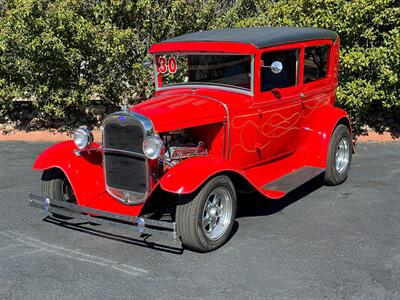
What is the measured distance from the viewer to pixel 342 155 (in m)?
6.42

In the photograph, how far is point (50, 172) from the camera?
495 cm

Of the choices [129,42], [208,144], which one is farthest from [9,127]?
[208,144]

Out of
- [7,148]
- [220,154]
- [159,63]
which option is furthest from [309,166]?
[7,148]

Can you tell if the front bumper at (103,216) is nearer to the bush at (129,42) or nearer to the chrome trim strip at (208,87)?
the chrome trim strip at (208,87)

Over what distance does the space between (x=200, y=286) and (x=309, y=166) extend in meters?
2.72

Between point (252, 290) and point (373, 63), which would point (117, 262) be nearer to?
point (252, 290)

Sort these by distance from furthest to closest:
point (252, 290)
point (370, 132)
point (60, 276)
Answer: point (370, 132)
point (60, 276)
point (252, 290)

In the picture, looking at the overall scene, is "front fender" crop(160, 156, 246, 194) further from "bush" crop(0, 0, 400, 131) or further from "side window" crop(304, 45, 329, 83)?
"bush" crop(0, 0, 400, 131)

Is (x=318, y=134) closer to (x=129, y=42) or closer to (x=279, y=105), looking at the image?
(x=279, y=105)

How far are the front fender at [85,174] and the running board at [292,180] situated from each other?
4.75 ft

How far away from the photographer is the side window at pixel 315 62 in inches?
235

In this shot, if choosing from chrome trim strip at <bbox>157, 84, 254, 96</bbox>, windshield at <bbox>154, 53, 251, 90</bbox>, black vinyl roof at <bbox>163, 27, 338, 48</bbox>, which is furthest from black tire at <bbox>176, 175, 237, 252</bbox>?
black vinyl roof at <bbox>163, 27, 338, 48</bbox>

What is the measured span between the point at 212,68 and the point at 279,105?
858mm

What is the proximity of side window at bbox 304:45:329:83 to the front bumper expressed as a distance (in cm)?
285
